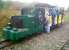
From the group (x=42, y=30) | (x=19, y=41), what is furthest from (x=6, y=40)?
(x=42, y=30)

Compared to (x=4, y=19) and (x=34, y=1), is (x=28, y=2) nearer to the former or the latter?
(x=34, y=1)

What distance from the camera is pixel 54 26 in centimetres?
987

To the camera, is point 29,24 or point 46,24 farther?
point 46,24

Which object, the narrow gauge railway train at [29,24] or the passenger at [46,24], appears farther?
the passenger at [46,24]

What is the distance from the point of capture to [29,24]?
7.39 meters

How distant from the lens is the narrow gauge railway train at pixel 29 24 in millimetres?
6441

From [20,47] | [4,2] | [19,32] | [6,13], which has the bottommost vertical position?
[20,47]

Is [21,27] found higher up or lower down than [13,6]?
lower down

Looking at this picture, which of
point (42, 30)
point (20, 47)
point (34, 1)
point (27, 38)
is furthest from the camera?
point (34, 1)

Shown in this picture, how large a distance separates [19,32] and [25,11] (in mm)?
2733

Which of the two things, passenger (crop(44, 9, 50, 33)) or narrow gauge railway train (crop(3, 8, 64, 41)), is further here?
passenger (crop(44, 9, 50, 33))

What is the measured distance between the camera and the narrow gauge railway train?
6.44 m

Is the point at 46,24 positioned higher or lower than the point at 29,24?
lower

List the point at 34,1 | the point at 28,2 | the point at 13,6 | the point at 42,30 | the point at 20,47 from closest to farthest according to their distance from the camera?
1. the point at 20,47
2. the point at 42,30
3. the point at 13,6
4. the point at 28,2
5. the point at 34,1
